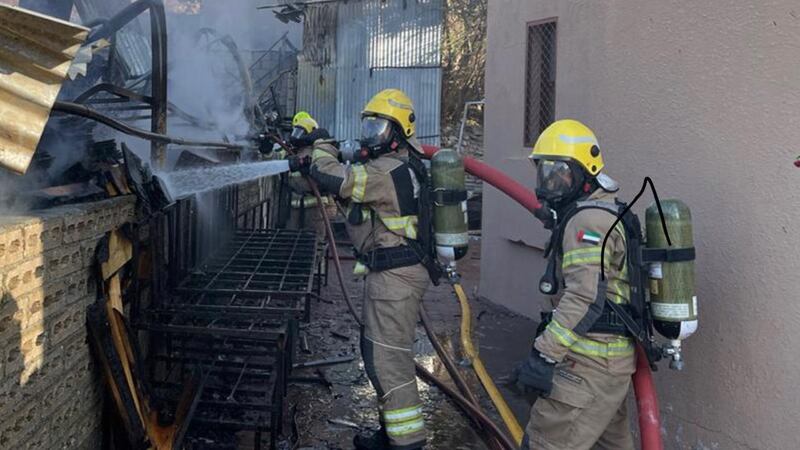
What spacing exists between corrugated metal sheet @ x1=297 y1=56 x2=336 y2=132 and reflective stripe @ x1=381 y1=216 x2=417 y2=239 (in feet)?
40.5

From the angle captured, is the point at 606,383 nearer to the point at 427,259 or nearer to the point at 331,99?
the point at 427,259

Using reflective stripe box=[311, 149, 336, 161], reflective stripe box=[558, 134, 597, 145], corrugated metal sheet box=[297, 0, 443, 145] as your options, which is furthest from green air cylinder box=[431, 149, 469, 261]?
corrugated metal sheet box=[297, 0, 443, 145]

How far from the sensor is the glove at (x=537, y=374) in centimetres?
295

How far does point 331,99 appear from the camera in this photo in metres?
16.2

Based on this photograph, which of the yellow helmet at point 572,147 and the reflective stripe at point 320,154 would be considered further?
the reflective stripe at point 320,154

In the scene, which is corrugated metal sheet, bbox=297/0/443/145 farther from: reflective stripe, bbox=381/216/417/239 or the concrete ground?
reflective stripe, bbox=381/216/417/239

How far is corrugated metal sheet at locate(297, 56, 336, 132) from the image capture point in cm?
1622

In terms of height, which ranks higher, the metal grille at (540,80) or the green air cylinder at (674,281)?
the metal grille at (540,80)

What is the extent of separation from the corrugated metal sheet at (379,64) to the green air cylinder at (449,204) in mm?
11441

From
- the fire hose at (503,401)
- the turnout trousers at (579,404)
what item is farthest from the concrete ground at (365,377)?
the turnout trousers at (579,404)

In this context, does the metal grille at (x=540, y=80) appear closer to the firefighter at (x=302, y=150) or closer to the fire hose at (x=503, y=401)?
the firefighter at (x=302, y=150)

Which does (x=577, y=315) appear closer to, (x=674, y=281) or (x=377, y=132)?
(x=674, y=281)

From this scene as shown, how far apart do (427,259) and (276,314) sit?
1.02 meters

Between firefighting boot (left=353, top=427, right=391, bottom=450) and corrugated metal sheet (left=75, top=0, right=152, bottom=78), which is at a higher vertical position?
corrugated metal sheet (left=75, top=0, right=152, bottom=78)
